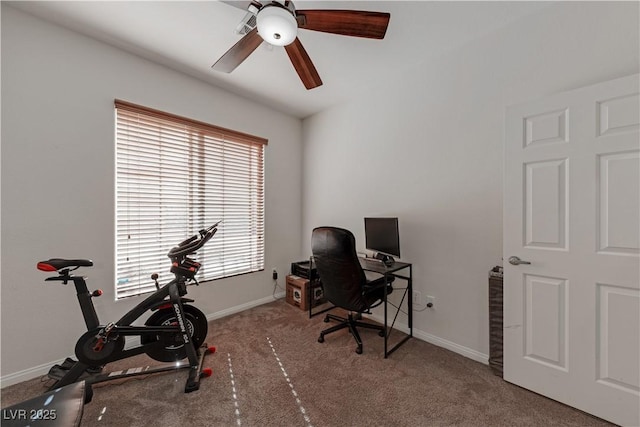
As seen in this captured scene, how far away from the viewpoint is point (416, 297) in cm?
251

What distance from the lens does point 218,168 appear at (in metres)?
2.95

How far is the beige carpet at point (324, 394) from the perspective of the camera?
4.96ft

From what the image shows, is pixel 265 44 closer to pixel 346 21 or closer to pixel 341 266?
pixel 346 21

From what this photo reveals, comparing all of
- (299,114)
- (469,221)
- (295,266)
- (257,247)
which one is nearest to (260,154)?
(299,114)

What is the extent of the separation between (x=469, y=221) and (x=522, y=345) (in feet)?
3.18

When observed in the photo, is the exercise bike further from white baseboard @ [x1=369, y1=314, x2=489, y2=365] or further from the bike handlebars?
white baseboard @ [x1=369, y1=314, x2=489, y2=365]

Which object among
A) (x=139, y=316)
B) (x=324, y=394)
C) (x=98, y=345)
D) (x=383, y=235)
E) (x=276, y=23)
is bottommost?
(x=324, y=394)

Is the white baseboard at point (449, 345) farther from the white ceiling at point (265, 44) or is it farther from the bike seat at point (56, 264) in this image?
the bike seat at point (56, 264)

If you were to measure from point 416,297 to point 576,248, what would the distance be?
1.31m

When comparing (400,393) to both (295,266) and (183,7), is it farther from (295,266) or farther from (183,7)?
(183,7)

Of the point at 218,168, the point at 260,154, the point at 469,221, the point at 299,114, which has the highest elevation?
the point at 299,114

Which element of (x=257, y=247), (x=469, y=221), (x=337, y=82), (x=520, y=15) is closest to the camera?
(x=520, y=15)

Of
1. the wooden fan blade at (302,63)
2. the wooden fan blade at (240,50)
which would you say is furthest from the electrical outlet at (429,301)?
the wooden fan blade at (240,50)

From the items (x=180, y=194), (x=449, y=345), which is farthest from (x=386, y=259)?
(x=180, y=194)
